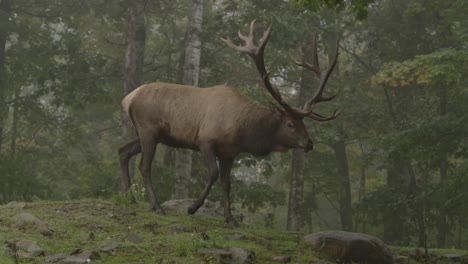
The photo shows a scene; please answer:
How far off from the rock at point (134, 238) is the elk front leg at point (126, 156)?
2945 millimetres

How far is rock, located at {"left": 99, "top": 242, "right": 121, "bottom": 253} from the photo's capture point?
5.79 metres

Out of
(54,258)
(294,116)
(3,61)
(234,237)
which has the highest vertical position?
(3,61)

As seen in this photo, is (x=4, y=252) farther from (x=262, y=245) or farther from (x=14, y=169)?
(x=14, y=169)

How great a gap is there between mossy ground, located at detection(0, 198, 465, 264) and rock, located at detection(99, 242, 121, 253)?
5 centimetres

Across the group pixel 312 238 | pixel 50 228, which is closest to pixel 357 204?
pixel 312 238

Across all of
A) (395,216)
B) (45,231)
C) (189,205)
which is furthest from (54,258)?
(395,216)

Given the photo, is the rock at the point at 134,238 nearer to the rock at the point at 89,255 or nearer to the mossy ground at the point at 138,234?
the mossy ground at the point at 138,234

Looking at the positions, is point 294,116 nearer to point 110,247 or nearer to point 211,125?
point 211,125

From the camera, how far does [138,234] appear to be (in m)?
6.80

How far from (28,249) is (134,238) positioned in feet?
4.25

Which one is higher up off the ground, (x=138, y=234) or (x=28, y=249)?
(x=138, y=234)

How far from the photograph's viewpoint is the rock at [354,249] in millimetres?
6844

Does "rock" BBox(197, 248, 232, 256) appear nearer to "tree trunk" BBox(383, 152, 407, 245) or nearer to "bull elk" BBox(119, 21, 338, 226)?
"bull elk" BBox(119, 21, 338, 226)

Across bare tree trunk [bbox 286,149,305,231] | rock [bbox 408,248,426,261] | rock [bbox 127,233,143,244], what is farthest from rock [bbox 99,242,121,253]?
bare tree trunk [bbox 286,149,305,231]
